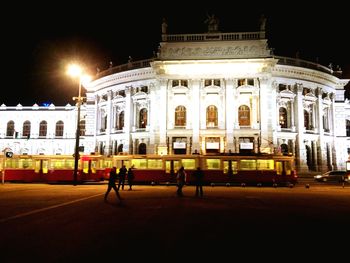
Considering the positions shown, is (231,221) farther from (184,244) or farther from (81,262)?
(81,262)

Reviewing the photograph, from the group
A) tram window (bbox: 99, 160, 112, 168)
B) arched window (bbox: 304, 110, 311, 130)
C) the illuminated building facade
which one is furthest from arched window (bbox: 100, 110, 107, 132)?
arched window (bbox: 304, 110, 311, 130)

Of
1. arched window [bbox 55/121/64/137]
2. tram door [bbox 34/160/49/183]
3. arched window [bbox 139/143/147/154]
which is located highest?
arched window [bbox 55/121/64/137]

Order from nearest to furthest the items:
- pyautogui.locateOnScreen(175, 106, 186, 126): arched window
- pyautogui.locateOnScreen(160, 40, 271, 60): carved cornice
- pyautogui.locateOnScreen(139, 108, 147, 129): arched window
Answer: pyautogui.locateOnScreen(160, 40, 271, 60): carved cornice, pyautogui.locateOnScreen(175, 106, 186, 126): arched window, pyautogui.locateOnScreen(139, 108, 147, 129): arched window

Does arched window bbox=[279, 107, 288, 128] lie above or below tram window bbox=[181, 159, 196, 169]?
above

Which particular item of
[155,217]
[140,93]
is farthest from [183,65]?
[155,217]

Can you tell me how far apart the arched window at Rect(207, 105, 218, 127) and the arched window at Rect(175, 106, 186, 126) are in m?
3.42

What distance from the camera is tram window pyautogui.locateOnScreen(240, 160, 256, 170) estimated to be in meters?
31.7

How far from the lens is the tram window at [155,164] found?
33031 mm

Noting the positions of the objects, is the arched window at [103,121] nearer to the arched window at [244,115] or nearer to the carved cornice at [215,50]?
the carved cornice at [215,50]

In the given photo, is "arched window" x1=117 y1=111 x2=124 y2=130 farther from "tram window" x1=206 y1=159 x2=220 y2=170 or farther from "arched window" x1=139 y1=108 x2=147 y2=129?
"tram window" x1=206 y1=159 x2=220 y2=170

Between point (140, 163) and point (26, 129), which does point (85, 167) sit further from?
point (26, 129)

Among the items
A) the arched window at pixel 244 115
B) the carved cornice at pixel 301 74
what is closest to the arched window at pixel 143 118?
the arched window at pixel 244 115

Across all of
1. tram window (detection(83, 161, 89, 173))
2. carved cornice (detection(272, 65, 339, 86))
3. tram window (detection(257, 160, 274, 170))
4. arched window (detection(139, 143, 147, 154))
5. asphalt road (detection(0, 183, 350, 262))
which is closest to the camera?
asphalt road (detection(0, 183, 350, 262))

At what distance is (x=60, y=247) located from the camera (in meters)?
7.56
